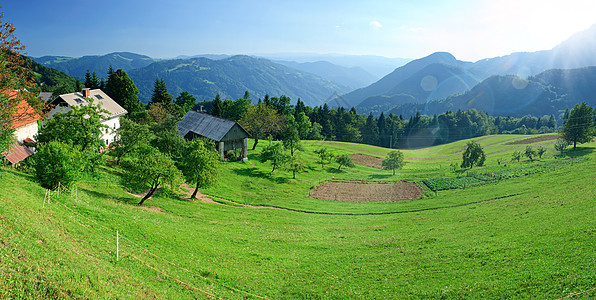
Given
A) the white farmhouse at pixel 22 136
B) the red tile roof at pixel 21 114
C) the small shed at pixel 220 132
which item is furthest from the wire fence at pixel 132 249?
the small shed at pixel 220 132

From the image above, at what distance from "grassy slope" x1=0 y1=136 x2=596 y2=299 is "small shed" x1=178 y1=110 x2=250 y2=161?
23.6 meters

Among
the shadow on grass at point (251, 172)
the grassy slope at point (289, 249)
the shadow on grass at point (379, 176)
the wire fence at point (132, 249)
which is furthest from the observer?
the shadow on grass at point (379, 176)

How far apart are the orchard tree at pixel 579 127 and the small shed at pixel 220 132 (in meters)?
71.7

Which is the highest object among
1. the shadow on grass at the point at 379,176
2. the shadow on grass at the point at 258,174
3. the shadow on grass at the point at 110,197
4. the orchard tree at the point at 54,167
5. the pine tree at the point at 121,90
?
the pine tree at the point at 121,90

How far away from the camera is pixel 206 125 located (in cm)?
5934

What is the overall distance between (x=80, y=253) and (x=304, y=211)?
25.2 m

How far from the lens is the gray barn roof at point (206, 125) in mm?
55412

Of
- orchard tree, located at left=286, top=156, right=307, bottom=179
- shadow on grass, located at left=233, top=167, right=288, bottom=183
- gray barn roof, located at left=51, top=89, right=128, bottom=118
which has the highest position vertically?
gray barn roof, located at left=51, top=89, right=128, bottom=118

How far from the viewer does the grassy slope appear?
12602 millimetres

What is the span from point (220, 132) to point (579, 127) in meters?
77.6

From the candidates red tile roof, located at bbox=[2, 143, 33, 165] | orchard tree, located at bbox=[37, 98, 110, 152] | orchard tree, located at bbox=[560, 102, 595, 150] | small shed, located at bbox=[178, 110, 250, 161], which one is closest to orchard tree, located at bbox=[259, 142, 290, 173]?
small shed, located at bbox=[178, 110, 250, 161]

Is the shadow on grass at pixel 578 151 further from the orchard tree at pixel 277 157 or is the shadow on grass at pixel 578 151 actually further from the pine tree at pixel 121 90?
the pine tree at pixel 121 90

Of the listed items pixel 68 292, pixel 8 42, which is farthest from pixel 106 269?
pixel 8 42

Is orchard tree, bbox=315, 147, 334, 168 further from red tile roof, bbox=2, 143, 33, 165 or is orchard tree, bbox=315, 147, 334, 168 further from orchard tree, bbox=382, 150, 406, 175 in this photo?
red tile roof, bbox=2, 143, 33, 165
